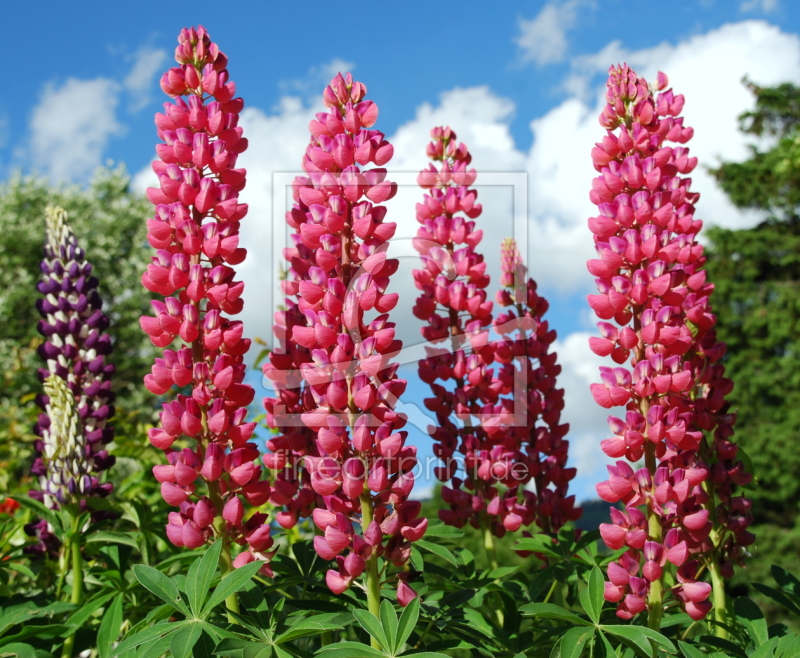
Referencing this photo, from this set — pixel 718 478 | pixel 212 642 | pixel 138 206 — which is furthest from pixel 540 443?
pixel 138 206

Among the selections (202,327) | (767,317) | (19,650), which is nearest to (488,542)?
(202,327)

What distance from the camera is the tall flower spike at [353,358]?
6.61 ft

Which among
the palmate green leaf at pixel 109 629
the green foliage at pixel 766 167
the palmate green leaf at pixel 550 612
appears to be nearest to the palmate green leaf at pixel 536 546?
the palmate green leaf at pixel 550 612

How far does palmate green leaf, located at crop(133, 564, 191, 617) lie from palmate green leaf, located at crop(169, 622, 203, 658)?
0.33 feet

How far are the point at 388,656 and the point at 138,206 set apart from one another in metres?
23.8

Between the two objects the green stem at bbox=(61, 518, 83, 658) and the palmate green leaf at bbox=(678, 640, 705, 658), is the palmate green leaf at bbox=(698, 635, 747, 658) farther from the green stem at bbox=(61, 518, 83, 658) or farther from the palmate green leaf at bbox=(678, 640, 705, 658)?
the green stem at bbox=(61, 518, 83, 658)

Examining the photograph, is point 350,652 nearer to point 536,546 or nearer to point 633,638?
point 633,638

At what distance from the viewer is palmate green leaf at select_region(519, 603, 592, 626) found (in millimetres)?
1988

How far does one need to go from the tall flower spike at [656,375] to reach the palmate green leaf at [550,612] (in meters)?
0.18

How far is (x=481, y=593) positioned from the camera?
2387mm

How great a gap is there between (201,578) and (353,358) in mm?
723

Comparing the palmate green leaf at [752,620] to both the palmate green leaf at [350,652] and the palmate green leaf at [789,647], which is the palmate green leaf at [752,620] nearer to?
the palmate green leaf at [789,647]

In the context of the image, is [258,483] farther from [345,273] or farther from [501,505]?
[501,505]

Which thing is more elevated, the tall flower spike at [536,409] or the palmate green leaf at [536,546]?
the tall flower spike at [536,409]
